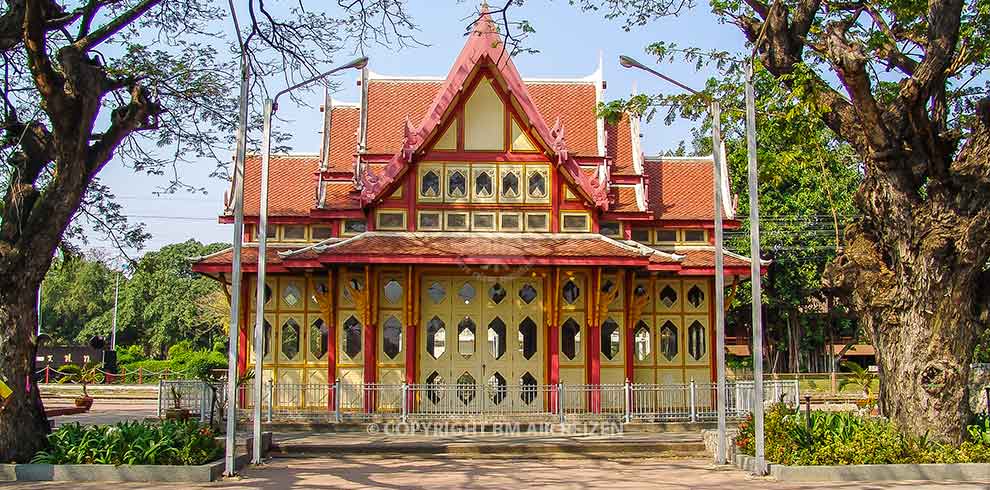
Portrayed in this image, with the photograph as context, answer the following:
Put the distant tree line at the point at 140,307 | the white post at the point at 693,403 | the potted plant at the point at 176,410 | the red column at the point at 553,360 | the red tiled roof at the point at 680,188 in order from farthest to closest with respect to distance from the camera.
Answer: the distant tree line at the point at 140,307, the red tiled roof at the point at 680,188, the red column at the point at 553,360, the white post at the point at 693,403, the potted plant at the point at 176,410

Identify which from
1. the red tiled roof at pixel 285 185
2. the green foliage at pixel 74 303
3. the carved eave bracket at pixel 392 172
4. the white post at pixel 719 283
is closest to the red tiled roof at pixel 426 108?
the red tiled roof at pixel 285 185

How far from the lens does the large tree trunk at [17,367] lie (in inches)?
571

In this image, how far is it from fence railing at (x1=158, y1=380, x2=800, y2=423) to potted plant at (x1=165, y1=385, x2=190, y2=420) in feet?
0.15

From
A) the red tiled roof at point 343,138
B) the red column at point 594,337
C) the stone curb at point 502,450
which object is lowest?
the stone curb at point 502,450

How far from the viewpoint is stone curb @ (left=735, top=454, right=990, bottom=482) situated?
14469 millimetres

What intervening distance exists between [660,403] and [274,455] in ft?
30.0

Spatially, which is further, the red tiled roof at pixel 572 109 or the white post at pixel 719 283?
the red tiled roof at pixel 572 109

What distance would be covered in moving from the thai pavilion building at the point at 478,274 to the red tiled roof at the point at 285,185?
0.20m

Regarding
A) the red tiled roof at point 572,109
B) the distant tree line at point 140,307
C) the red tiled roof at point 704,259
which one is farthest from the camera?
the distant tree line at point 140,307

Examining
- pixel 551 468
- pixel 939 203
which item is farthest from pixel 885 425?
pixel 551 468

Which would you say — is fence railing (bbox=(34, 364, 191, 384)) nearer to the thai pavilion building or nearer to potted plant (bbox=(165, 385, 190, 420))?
the thai pavilion building

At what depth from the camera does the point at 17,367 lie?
48.0 feet

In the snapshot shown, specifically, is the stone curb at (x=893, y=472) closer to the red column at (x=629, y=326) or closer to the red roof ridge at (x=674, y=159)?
the red column at (x=629, y=326)

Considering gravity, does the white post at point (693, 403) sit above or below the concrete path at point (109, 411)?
above
